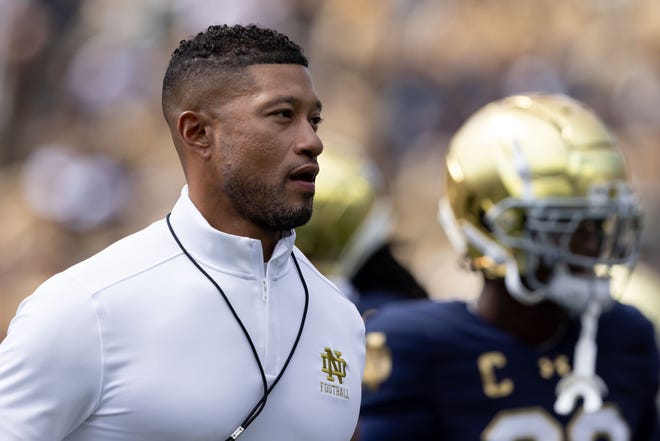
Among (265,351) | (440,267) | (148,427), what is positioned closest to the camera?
(148,427)

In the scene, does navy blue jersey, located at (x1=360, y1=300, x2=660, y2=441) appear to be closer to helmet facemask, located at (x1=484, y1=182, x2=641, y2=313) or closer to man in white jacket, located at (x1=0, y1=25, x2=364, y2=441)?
helmet facemask, located at (x1=484, y1=182, x2=641, y2=313)

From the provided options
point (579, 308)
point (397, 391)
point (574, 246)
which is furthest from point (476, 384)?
point (574, 246)

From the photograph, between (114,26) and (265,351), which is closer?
(265,351)

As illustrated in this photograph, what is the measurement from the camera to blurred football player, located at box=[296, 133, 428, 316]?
17.9 feet

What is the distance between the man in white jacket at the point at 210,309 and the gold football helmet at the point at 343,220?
286cm

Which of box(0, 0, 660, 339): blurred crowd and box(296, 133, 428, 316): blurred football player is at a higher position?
box(0, 0, 660, 339): blurred crowd

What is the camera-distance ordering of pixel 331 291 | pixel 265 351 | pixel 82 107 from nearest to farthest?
pixel 265 351
pixel 331 291
pixel 82 107

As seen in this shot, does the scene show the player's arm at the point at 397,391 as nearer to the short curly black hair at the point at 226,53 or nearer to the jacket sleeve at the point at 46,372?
the short curly black hair at the point at 226,53

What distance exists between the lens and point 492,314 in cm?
408

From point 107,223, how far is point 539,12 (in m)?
4.66

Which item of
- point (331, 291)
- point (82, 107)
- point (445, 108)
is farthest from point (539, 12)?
point (331, 291)

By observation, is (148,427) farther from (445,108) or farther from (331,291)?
(445,108)

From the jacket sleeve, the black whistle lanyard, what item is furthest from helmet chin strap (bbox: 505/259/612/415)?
the jacket sleeve

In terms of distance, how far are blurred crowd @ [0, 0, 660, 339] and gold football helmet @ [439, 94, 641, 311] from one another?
7.60 metres
